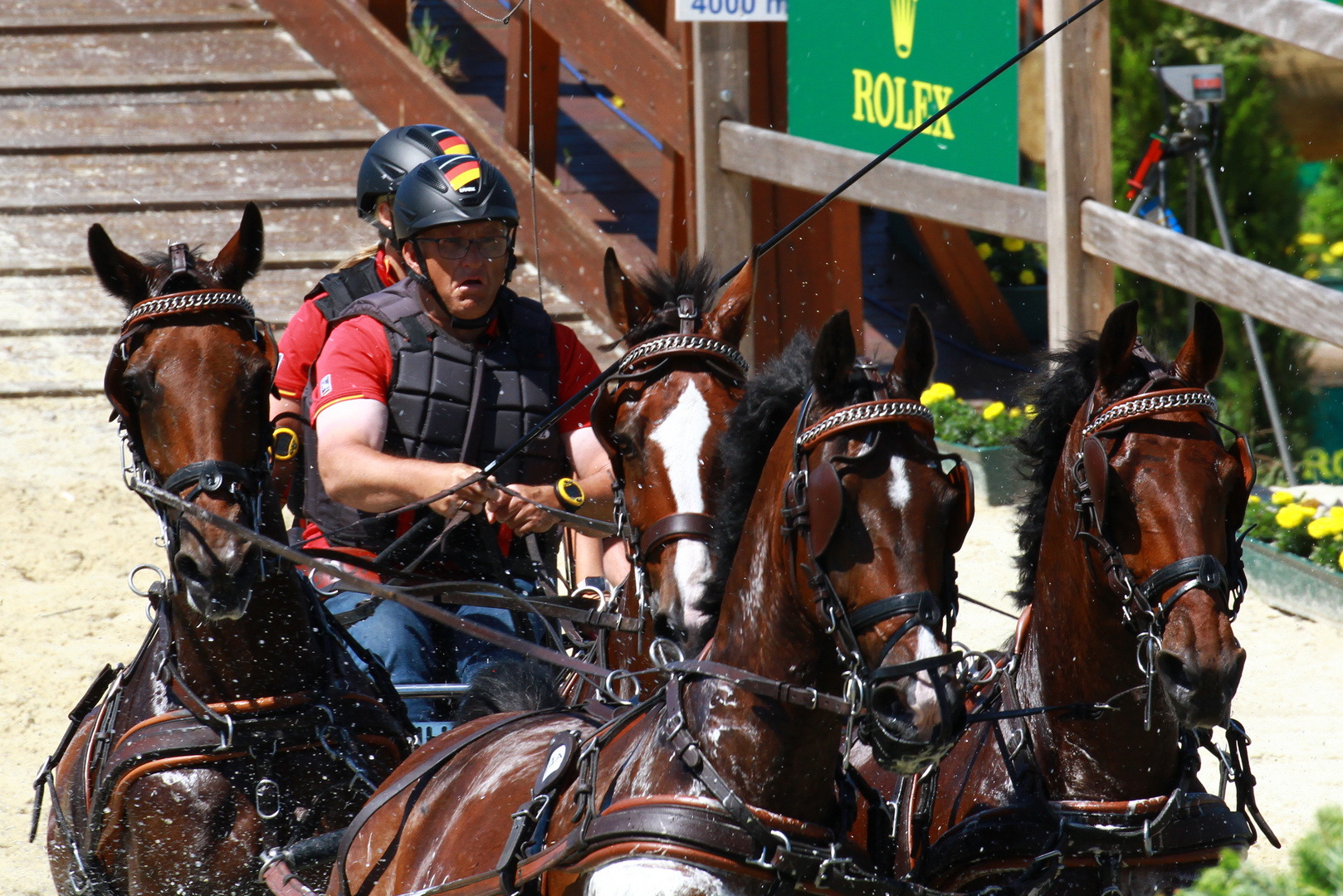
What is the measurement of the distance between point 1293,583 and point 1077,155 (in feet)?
Answer: 6.86

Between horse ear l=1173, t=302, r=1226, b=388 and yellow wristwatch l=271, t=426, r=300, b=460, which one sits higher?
horse ear l=1173, t=302, r=1226, b=388

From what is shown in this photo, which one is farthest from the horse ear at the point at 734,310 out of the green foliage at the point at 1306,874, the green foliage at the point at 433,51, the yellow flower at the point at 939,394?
the green foliage at the point at 433,51

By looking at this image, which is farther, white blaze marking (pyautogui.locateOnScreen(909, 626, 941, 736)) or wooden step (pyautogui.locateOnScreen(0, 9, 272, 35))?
wooden step (pyautogui.locateOnScreen(0, 9, 272, 35))

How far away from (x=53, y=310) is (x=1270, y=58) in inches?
286

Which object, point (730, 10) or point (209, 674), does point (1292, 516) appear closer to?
point (730, 10)

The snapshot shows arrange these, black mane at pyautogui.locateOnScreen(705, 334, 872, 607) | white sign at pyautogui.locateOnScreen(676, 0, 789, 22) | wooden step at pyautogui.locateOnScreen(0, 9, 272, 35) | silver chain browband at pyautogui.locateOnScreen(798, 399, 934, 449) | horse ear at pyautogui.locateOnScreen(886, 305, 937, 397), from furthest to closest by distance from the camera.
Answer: wooden step at pyautogui.locateOnScreen(0, 9, 272, 35)
white sign at pyautogui.locateOnScreen(676, 0, 789, 22)
black mane at pyautogui.locateOnScreen(705, 334, 872, 607)
horse ear at pyautogui.locateOnScreen(886, 305, 937, 397)
silver chain browband at pyautogui.locateOnScreen(798, 399, 934, 449)

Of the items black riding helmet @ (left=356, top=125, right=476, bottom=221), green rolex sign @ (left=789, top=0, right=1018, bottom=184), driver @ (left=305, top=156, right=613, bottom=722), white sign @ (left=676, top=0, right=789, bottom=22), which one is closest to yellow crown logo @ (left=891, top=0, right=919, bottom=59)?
green rolex sign @ (left=789, top=0, right=1018, bottom=184)

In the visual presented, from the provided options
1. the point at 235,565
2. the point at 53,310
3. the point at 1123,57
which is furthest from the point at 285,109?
the point at 235,565

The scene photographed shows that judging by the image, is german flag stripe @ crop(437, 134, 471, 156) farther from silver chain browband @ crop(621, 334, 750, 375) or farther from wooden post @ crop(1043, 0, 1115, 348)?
wooden post @ crop(1043, 0, 1115, 348)

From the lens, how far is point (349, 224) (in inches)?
373

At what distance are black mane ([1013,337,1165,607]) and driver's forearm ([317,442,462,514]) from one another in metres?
1.39

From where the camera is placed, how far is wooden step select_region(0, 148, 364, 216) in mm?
9305

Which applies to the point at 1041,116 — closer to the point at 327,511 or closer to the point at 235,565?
the point at 327,511

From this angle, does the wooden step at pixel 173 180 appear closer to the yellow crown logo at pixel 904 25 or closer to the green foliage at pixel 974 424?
the yellow crown logo at pixel 904 25
